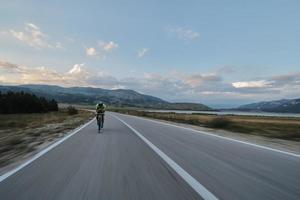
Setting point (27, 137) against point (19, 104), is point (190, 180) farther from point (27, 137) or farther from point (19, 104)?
point (19, 104)

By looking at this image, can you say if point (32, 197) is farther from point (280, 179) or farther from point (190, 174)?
point (280, 179)

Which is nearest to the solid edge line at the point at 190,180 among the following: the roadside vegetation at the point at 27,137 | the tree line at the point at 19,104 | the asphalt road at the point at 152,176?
the asphalt road at the point at 152,176

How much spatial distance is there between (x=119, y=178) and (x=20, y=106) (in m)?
103

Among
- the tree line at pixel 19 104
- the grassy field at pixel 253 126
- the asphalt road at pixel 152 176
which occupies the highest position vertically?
the tree line at pixel 19 104

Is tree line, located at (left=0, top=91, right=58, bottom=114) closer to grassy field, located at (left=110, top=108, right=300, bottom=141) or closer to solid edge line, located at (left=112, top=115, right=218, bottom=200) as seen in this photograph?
grassy field, located at (left=110, top=108, right=300, bottom=141)

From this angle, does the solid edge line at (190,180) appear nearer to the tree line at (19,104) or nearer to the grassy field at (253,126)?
the grassy field at (253,126)

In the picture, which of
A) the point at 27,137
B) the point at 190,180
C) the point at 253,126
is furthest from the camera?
the point at 253,126

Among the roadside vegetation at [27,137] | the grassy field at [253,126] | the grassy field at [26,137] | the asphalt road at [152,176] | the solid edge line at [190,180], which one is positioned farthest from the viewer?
the grassy field at [253,126]

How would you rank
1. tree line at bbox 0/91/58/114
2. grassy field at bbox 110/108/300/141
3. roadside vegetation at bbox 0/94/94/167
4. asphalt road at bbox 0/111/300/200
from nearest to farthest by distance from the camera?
asphalt road at bbox 0/111/300/200 < roadside vegetation at bbox 0/94/94/167 < grassy field at bbox 110/108/300/141 < tree line at bbox 0/91/58/114

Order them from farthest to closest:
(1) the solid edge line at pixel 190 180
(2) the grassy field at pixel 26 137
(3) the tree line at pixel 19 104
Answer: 1. (3) the tree line at pixel 19 104
2. (2) the grassy field at pixel 26 137
3. (1) the solid edge line at pixel 190 180

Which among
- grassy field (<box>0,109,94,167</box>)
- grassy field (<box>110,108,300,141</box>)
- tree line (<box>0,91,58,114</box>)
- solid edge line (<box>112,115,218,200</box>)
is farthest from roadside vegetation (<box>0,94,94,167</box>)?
tree line (<box>0,91,58,114</box>)

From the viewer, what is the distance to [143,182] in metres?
7.20

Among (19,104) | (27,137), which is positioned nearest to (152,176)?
(27,137)

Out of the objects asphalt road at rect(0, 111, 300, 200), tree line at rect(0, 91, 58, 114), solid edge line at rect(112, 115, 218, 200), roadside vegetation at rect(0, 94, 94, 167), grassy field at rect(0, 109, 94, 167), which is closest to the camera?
solid edge line at rect(112, 115, 218, 200)
